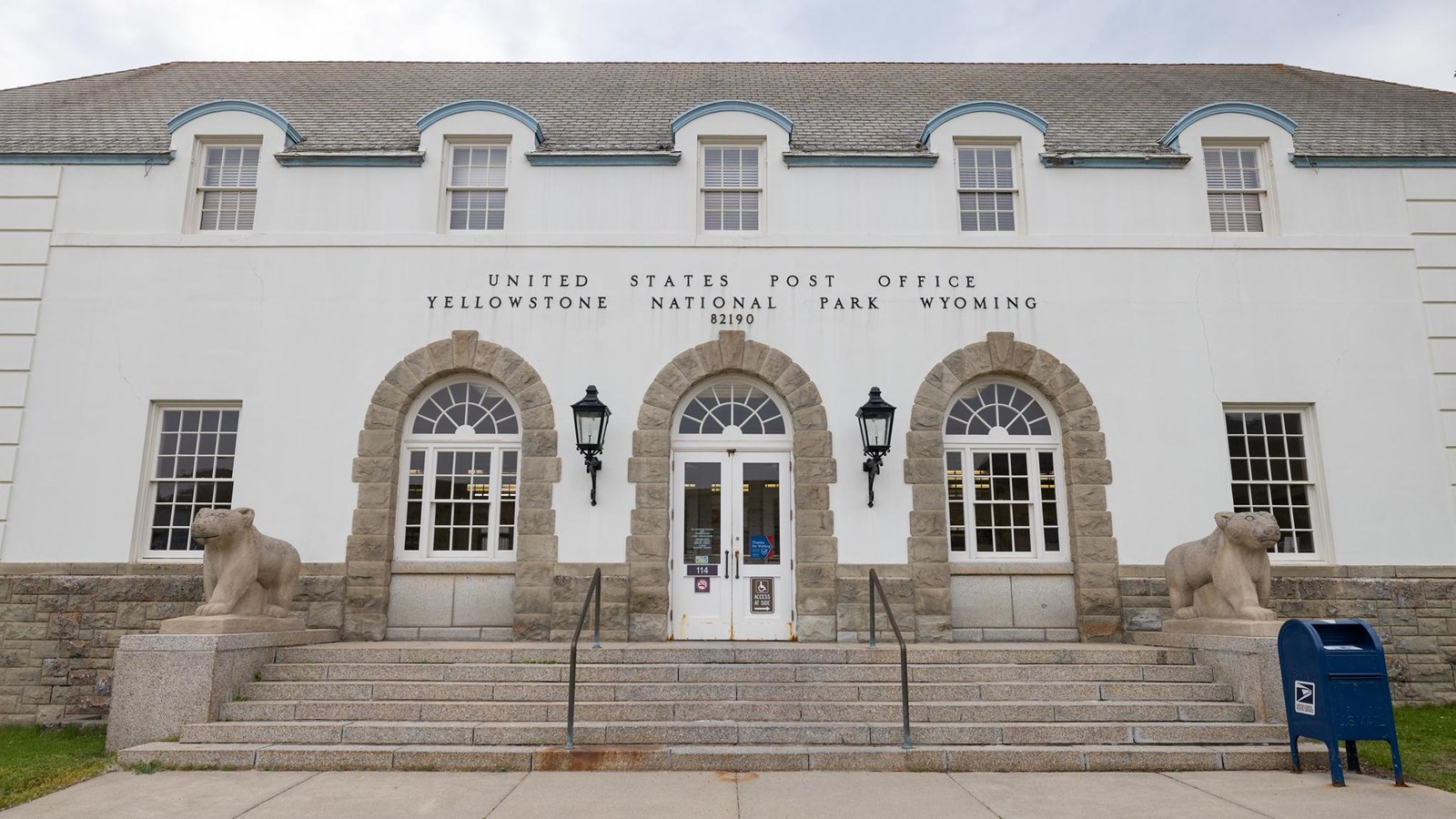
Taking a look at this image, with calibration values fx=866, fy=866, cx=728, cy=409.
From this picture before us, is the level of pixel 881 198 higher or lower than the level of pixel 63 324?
higher

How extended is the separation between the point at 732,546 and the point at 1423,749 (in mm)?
7064

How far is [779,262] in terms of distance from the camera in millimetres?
11312

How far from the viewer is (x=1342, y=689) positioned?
6688 millimetres

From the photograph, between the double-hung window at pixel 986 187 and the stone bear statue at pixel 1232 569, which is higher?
the double-hung window at pixel 986 187

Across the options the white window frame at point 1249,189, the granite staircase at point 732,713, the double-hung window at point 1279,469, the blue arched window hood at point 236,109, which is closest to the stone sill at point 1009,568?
the granite staircase at point 732,713

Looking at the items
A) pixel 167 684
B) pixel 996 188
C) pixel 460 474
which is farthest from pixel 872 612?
pixel 167 684

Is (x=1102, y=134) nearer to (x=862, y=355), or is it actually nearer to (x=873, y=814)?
(x=862, y=355)

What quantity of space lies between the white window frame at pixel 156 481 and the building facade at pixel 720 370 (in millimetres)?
40

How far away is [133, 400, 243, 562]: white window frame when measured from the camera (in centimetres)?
1060

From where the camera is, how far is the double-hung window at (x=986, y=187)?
11641 mm

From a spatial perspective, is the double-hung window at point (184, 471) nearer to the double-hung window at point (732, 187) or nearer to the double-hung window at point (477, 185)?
the double-hung window at point (477, 185)

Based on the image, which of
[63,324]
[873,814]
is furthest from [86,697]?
[873,814]

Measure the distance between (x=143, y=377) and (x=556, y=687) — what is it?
693 cm

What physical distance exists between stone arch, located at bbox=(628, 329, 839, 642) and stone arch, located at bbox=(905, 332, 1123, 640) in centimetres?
107
